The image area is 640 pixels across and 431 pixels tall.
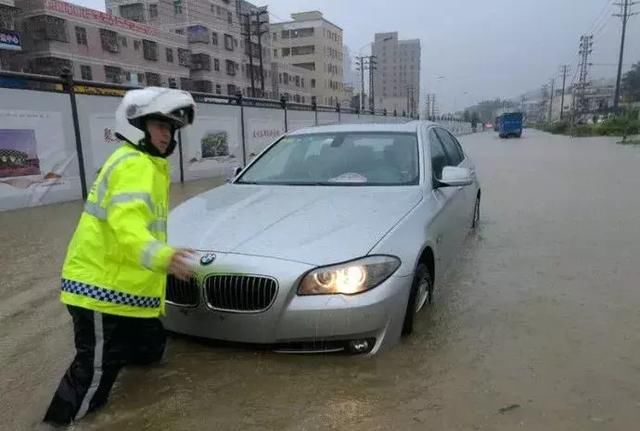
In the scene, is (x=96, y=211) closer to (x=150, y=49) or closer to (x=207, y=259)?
(x=207, y=259)

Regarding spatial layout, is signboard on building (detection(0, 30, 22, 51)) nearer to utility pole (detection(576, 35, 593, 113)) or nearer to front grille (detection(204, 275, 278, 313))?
front grille (detection(204, 275, 278, 313))

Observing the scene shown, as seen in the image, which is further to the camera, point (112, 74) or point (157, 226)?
point (112, 74)

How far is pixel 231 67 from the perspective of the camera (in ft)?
227

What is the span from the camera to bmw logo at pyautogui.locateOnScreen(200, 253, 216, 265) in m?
2.71

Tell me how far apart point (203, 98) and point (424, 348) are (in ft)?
35.8

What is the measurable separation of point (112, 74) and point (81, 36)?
15.5ft

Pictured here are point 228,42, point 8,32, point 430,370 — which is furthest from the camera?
point 228,42

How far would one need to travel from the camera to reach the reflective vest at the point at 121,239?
83.6 inches

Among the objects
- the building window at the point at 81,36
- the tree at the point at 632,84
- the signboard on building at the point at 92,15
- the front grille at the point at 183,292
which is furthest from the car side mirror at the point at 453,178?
the tree at the point at 632,84

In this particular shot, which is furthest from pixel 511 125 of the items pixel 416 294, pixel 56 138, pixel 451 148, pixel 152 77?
pixel 416 294

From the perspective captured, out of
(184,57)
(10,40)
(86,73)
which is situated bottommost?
(86,73)

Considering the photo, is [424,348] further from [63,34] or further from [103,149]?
[63,34]

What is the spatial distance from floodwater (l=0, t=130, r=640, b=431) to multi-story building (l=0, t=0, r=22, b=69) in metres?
45.4

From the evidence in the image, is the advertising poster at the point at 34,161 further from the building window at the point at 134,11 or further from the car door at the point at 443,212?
the building window at the point at 134,11
